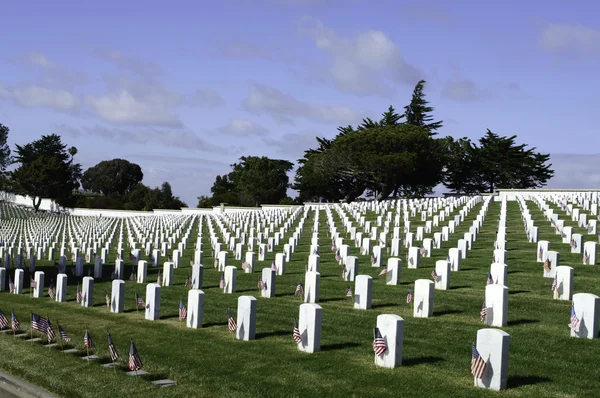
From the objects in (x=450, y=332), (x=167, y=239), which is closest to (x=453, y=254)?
(x=450, y=332)

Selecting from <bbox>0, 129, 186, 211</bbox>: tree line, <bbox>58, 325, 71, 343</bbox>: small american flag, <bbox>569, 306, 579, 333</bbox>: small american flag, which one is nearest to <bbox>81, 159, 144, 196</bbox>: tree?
<bbox>0, 129, 186, 211</bbox>: tree line

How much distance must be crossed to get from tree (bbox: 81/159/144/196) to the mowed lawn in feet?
408

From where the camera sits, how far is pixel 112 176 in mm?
138750

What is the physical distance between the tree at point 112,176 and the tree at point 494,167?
75.9 meters

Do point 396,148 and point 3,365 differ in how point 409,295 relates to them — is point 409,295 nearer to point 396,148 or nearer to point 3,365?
point 3,365

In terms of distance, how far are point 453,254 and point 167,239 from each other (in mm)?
19435

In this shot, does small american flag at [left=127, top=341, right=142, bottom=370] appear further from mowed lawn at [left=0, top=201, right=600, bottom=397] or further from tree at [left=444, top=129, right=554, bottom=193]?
tree at [left=444, top=129, right=554, bottom=193]

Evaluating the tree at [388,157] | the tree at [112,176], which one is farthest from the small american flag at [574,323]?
the tree at [112,176]

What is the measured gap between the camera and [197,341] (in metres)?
11.6

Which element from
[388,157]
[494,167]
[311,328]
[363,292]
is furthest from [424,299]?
[494,167]

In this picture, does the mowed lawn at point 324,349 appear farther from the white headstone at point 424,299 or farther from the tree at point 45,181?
the tree at point 45,181

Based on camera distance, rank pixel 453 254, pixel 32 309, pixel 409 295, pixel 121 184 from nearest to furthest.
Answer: pixel 409 295 → pixel 32 309 → pixel 453 254 → pixel 121 184

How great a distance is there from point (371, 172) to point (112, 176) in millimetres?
78615

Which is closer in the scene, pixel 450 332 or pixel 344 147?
pixel 450 332
